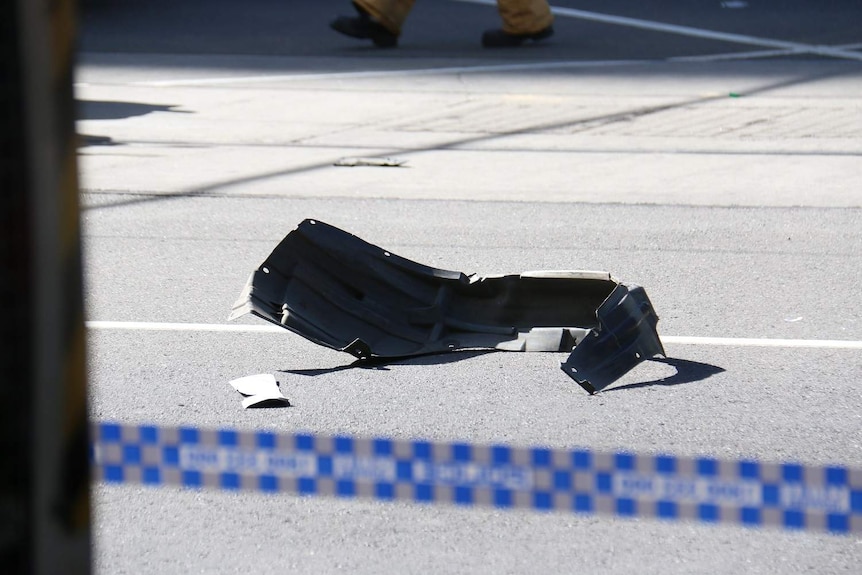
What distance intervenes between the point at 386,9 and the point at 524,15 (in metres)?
1.56

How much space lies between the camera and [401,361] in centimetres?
478

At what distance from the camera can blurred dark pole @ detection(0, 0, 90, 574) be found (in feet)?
4.15

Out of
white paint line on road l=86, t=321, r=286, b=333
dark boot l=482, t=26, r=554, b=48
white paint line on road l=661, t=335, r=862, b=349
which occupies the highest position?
dark boot l=482, t=26, r=554, b=48

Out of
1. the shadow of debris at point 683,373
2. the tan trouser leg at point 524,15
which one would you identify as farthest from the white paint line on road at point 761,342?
the tan trouser leg at point 524,15

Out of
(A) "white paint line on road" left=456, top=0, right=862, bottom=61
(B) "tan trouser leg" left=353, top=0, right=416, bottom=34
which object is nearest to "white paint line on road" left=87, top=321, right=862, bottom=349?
(B) "tan trouser leg" left=353, top=0, right=416, bottom=34

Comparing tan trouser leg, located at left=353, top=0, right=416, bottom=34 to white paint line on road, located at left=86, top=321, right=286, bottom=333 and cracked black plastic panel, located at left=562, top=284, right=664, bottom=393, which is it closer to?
white paint line on road, located at left=86, top=321, right=286, bottom=333

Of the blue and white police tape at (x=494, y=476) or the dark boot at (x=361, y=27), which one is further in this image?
the dark boot at (x=361, y=27)

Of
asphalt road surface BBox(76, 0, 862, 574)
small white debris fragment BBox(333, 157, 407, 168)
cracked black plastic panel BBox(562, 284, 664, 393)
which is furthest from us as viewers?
small white debris fragment BBox(333, 157, 407, 168)

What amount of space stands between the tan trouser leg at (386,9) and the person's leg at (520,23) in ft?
3.45

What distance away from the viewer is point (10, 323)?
1.29 meters

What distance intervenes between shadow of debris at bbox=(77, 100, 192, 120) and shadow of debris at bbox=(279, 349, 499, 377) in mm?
6228

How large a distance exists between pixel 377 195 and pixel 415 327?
2.82 metres

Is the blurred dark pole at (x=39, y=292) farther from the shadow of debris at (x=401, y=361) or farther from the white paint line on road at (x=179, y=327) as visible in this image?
the white paint line on road at (x=179, y=327)

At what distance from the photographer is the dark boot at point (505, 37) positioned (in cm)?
1410
